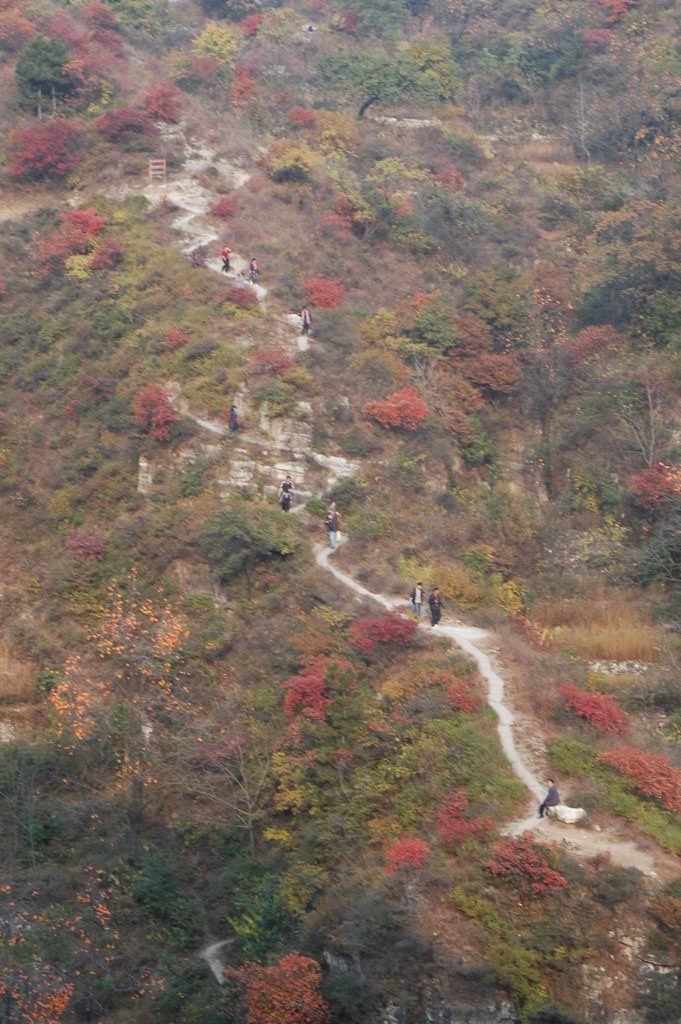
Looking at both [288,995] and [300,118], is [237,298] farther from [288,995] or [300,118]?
[288,995]

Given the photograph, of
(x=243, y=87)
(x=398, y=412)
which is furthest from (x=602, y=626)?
(x=243, y=87)

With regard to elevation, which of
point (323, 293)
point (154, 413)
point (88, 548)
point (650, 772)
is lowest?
point (88, 548)

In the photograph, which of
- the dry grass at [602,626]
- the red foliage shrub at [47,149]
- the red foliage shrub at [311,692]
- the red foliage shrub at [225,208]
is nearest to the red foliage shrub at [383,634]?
the red foliage shrub at [311,692]

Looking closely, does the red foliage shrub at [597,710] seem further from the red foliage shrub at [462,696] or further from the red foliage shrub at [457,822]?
the red foliage shrub at [457,822]

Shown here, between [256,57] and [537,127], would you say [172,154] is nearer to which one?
[256,57]

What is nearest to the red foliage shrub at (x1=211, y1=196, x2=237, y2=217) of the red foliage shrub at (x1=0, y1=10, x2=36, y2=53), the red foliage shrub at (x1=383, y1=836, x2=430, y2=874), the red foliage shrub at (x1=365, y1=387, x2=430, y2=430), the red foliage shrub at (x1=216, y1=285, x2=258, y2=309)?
the red foliage shrub at (x1=216, y1=285, x2=258, y2=309)

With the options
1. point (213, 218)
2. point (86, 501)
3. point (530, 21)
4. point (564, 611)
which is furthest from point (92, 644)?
point (530, 21)

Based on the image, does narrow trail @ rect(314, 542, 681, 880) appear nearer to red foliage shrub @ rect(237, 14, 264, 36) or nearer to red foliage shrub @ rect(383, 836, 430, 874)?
red foliage shrub @ rect(383, 836, 430, 874)
